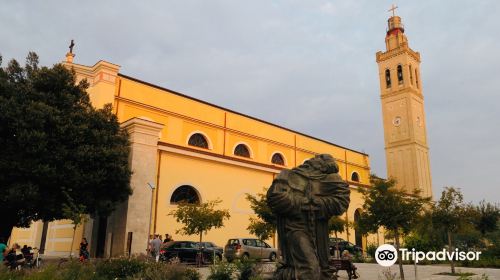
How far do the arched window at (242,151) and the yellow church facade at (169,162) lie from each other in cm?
2

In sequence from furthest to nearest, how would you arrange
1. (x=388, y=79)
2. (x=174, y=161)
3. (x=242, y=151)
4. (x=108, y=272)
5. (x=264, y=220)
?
1. (x=388, y=79)
2. (x=242, y=151)
3. (x=174, y=161)
4. (x=264, y=220)
5. (x=108, y=272)

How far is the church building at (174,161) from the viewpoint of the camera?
20.5m

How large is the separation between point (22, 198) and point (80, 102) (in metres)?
5.41

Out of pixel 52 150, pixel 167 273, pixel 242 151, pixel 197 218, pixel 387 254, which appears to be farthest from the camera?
pixel 242 151

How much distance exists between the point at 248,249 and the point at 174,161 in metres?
6.60

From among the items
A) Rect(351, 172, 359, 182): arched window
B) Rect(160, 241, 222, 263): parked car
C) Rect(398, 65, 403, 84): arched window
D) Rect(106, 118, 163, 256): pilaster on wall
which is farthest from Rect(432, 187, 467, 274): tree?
Rect(398, 65, 403, 84): arched window

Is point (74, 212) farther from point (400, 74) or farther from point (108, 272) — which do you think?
point (400, 74)

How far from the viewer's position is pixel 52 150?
55.5 ft

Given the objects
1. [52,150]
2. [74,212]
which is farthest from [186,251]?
[52,150]

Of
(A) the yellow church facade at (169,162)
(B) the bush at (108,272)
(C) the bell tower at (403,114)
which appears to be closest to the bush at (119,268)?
(B) the bush at (108,272)

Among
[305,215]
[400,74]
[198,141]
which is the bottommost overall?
[305,215]

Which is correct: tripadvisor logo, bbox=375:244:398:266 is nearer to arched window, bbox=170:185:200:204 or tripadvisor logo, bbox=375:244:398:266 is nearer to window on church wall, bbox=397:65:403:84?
arched window, bbox=170:185:200:204

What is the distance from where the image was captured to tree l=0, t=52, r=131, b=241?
16.3m

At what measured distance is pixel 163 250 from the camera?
60.0 feet
